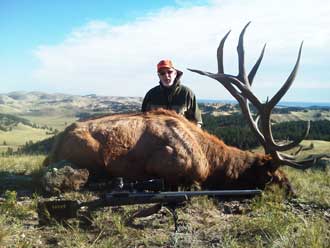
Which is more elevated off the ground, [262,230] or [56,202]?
[56,202]

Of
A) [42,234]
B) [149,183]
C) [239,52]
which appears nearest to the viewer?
[42,234]

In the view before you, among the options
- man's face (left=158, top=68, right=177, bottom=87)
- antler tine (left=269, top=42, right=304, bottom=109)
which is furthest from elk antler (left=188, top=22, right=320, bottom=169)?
man's face (left=158, top=68, right=177, bottom=87)

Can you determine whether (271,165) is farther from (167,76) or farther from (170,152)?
(167,76)

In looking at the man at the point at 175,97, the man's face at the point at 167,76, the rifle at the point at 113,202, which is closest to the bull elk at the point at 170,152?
the man's face at the point at 167,76

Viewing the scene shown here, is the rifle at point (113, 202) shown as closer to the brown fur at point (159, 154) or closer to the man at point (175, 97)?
the brown fur at point (159, 154)

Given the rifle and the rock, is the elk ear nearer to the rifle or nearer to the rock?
the rifle

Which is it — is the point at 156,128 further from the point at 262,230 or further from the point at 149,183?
the point at 262,230

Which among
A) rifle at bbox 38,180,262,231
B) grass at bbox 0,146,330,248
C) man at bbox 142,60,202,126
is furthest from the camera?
man at bbox 142,60,202,126

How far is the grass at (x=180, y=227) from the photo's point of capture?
13.7 ft

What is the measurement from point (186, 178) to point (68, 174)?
71.5 inches

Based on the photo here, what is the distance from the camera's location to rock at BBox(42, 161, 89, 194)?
6.09 meters

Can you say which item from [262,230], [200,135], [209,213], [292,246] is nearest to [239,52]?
[200,135]

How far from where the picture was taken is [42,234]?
14.8ft

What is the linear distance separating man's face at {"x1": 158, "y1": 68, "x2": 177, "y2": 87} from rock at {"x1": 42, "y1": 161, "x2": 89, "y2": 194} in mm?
3195
